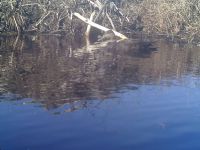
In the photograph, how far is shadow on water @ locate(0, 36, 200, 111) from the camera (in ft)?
49.9

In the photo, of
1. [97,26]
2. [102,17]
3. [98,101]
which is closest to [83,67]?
[98,101]

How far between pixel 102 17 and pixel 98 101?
24539mm

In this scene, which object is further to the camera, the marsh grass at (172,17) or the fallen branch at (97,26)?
the marsh grass at (172,17)

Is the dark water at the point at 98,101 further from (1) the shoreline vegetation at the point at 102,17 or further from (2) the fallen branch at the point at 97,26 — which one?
(1) the shoreline vegetation at the point at 102,17

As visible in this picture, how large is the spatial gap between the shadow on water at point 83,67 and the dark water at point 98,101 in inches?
1.4

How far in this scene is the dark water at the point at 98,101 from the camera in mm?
Answer: 10727

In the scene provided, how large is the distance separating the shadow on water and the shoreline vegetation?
3216 mm

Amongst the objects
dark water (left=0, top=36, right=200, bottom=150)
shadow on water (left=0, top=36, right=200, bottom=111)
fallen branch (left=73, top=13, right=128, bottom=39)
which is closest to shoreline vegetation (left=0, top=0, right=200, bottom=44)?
fallen branch (left=73, top=13, right=128, bottom=39)

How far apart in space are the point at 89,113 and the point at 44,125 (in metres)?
1.69

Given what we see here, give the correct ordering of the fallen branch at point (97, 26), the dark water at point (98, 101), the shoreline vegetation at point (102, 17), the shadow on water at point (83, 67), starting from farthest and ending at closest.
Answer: the shoreline vegetation at point (102, 17) → the fallen branch at point (97, 26) → the shadow on water at point (83, 67) → the dark water at point (98, 101)

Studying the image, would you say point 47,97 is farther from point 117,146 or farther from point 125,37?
point 125,37

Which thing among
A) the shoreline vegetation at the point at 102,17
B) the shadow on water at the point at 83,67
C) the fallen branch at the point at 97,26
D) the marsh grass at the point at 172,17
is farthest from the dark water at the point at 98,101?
the shoreline vegetation at the point at 102,17

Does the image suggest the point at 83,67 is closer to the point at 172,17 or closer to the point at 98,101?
the point at 98,101

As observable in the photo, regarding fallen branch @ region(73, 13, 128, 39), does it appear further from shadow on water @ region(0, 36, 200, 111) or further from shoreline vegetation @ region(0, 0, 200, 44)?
shadow on water @ region(0, 36, 200, 111)
